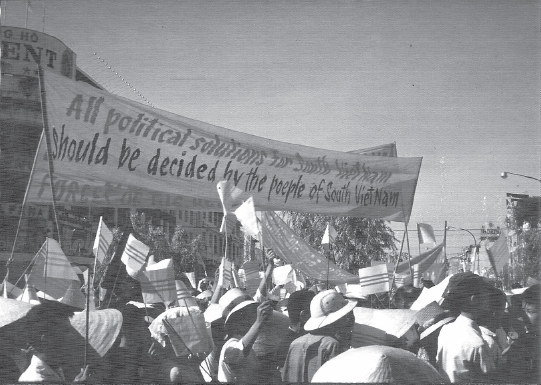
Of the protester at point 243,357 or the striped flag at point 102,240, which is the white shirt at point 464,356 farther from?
the striped flag at point 102,240

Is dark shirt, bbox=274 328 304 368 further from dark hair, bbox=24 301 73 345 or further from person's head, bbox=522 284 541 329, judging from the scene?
person's head, bbox=522 284 541 329

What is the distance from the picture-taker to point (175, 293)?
3.83 metres

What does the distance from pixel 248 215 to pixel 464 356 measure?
222cm

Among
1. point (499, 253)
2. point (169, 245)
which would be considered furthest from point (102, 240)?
point (169, 245)

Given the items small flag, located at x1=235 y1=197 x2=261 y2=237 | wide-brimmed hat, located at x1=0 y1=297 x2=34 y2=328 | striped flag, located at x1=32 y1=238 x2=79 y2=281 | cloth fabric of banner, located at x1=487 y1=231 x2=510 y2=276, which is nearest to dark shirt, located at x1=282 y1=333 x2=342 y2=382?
wide-brimmed hat, located at x1=0 y1=297 x2=34 y2=328

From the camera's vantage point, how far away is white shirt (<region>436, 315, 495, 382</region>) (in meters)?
2.65

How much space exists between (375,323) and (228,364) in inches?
37.6

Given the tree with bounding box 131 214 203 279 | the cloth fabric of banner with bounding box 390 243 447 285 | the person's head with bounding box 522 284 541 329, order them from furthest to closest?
the tree with bounding box 131 214 203 279 < the cloth fabric of banner with bounding box 390 243 447 285 < the person's head with bounding box 522 284 541 329

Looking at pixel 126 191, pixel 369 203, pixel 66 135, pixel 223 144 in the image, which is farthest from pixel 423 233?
pixel 66 135

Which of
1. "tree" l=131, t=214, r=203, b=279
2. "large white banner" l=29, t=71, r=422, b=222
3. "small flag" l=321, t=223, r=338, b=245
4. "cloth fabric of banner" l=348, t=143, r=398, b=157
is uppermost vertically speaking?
"cloth fabric of banner" l=348, t=143, r=398, b=157

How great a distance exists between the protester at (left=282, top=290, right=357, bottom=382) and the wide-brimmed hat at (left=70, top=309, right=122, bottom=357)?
89 centimetres

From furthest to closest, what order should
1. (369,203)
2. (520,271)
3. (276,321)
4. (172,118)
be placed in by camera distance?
(520,271) < (369,203) < (172,118) < (276,321)

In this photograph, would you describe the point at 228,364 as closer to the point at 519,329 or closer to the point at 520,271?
the point at 519,329

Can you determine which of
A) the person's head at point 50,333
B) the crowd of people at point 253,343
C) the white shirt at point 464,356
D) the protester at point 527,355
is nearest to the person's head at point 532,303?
the protester at point 527,355
